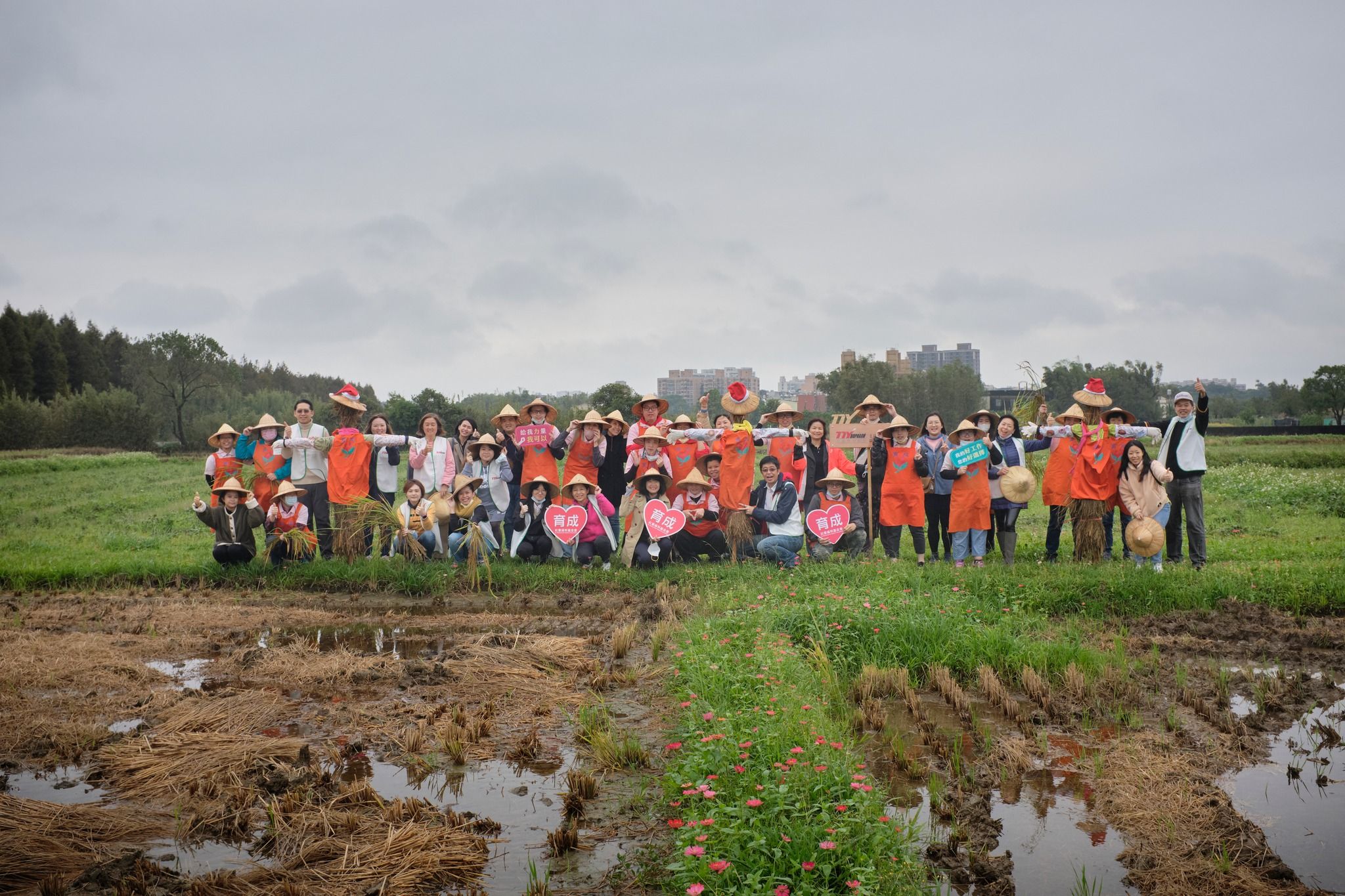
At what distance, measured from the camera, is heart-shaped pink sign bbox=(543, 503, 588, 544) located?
41.1 feet

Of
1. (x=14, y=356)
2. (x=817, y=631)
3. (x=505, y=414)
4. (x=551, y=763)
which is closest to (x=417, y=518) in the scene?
(x=505, y=414)

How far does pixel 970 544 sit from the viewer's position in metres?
11.9

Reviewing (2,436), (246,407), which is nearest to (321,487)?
(2,436)

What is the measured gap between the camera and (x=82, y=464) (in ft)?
107

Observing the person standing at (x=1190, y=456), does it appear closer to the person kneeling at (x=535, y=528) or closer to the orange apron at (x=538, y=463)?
the orange apron at (x=538, y=463)

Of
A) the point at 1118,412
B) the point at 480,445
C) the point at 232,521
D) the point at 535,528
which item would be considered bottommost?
the point at 535,528

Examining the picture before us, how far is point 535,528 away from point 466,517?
0.98 metres

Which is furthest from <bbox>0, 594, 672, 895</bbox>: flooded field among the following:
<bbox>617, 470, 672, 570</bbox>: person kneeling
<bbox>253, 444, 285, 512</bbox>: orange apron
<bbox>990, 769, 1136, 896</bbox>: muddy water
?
<bbox>253, 444, 285, 512</bbox>: orange apron

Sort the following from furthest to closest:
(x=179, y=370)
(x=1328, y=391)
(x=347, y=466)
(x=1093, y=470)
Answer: (x=179, y=370) < (x=1328, y=391) < (x=347, y=466) < (x=1093, y=470)

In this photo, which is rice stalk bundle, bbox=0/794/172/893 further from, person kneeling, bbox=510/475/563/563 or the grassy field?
person kneeling, bbox=510/475/563/563

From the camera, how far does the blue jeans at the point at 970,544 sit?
38.9ft

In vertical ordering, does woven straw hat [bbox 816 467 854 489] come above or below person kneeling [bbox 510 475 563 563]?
above

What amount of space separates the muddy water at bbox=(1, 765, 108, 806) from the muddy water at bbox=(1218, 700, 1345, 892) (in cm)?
685

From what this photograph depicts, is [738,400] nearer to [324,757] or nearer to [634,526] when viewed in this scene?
[634,526]
